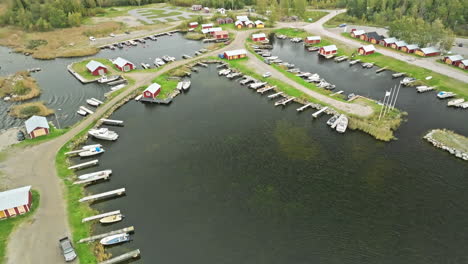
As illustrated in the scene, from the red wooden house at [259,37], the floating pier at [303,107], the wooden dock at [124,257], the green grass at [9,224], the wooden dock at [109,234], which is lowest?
the wooden dock at [124,257]

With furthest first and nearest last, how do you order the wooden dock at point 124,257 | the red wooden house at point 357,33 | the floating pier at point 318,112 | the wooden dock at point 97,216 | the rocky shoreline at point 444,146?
the red wooden house at point 357,33, the floating pier at point 318,112, the rocky shoreline at point 444,146, the wooden dock at point 97,216, the wooden dock at point 124,257

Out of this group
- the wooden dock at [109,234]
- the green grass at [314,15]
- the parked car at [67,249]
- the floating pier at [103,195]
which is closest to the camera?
the parked car at [67,249]

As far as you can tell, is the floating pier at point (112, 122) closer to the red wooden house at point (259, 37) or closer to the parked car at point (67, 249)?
the parked car at point (67, 249)

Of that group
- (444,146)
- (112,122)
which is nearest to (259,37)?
(112,122)

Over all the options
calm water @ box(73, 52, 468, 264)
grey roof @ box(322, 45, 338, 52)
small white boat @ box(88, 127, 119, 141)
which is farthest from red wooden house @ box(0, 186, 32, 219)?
grey roof @ box(322, 45, 338, 52)

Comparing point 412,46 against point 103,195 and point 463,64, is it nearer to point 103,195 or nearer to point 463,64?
point 463,64


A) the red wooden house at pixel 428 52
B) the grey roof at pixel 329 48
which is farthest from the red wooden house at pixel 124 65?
the red wooden house at pixel 428 52

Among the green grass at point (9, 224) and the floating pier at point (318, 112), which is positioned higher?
Result: the floating pier at point (318, 112)
